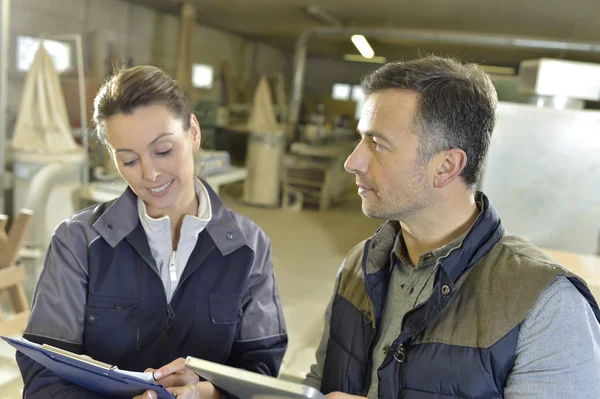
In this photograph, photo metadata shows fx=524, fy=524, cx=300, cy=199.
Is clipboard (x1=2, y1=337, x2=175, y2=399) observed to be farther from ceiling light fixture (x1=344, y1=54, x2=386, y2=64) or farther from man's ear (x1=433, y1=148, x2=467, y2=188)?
ceiling light fixture (x1=344, y1=54, x2=386, y2=64)

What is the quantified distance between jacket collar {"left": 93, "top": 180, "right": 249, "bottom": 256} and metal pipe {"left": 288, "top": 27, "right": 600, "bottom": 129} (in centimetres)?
748

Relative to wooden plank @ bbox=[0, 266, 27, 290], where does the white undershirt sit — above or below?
above

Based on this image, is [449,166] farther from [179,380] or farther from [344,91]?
[344,91]

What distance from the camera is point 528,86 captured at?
392cm

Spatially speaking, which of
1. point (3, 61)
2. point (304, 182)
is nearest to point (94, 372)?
point (3, 61)

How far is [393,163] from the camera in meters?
1.29

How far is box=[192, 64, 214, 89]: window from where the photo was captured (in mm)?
9586

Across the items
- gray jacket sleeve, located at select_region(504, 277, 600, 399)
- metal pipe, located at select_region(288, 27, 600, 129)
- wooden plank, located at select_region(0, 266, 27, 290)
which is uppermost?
metal pipe, located at select_region(288, 27, 600, 129)

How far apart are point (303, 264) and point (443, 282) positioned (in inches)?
164

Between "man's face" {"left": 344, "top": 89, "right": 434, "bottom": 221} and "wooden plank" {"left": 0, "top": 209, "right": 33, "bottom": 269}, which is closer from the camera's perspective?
"man's face" {"left": 344, "top": 89, "right": 434, "bottom": 221}

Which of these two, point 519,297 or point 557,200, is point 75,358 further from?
point 557,200

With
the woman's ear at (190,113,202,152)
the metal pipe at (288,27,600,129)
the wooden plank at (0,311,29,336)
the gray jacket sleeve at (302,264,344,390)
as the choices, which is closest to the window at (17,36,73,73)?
the wooden plank at (0,311,29,336)

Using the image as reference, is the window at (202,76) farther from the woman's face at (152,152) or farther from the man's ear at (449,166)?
the man's ear at (449,166)

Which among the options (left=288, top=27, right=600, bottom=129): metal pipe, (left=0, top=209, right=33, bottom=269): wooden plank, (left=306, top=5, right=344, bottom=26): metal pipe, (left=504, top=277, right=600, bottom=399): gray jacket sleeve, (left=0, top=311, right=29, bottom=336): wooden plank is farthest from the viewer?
(left=288, top=27, right=600, bottom=129): metal pipe
